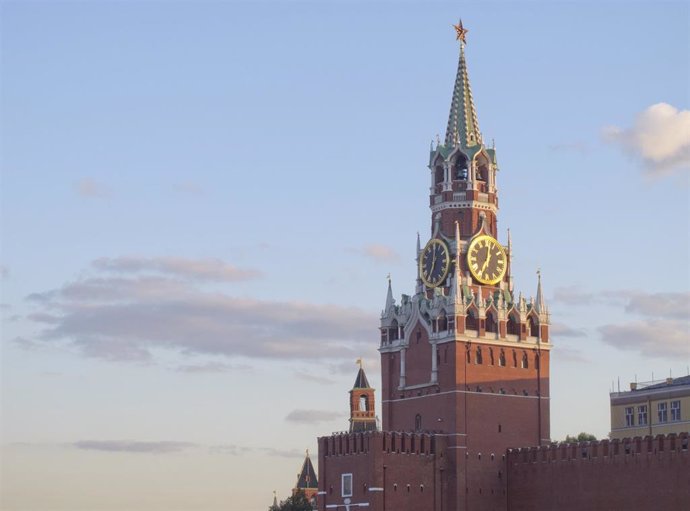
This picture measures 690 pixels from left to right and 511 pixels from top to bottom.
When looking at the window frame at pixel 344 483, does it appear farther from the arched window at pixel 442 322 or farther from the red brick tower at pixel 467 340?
the arched window at pixel 442 322

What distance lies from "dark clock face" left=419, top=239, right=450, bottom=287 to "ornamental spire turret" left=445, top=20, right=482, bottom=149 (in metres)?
10.3

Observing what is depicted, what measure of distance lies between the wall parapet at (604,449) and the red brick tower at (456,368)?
287 cm

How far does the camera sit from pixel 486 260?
153 meters

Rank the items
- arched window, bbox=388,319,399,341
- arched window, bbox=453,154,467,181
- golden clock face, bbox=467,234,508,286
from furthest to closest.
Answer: arched window, bbox=453,154,467,181 < arched window, bbox=388,319,399,341 < golden clock face, bbox=467,234,508,286

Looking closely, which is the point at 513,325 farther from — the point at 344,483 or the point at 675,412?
the point at 675,412

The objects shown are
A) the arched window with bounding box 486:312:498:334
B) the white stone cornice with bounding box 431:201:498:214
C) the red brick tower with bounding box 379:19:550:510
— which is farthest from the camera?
the white stone cornice with bounding box 431:201:498:214

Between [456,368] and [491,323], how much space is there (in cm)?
669

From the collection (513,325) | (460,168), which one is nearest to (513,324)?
(513,325)

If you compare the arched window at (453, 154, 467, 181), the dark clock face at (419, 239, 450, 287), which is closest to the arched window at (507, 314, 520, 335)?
the dark clock face at (419, 239, 450, 287)

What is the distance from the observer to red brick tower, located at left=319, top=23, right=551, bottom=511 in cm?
14400

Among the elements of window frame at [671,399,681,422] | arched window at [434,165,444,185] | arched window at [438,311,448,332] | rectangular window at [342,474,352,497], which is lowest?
rectangular window at [342,474,352,497]

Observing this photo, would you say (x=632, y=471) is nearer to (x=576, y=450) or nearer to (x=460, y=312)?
(x=576, y=450)

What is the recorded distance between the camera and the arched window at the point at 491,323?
492 feet

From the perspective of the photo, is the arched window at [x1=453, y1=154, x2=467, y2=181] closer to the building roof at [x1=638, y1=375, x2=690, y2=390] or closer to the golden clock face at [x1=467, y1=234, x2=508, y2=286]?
the golden clock face at [x1=467, y1=234, x2=508, y2=286]
